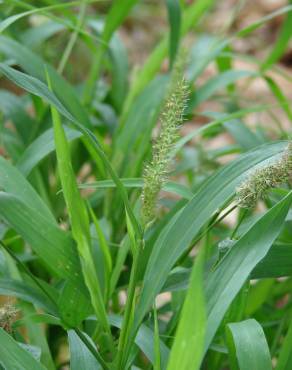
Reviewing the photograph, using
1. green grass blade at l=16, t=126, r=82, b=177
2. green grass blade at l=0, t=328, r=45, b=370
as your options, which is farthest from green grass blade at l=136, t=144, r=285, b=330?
green grass blade at l=16, t=126, r=82, b=177

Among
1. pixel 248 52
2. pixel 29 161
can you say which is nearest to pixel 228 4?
pixel 248 52

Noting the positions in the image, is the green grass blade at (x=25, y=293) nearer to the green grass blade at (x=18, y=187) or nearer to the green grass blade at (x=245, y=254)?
the green grass blade at (x=18, y=187)

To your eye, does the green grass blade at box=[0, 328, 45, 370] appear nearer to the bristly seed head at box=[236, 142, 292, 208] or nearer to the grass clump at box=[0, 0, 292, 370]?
the grass clump at box=[0, 0, 292, 370]

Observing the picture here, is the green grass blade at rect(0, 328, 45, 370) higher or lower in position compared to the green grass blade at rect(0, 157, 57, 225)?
lower

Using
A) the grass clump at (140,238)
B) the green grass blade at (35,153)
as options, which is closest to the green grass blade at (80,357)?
the grass clump at (140,238)

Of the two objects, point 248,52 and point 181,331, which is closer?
point 181,331

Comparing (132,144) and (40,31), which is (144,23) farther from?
(132,144)

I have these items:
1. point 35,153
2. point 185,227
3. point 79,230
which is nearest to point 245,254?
point 185,227
